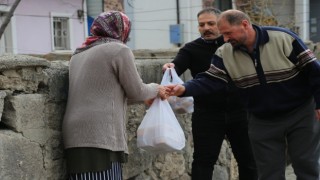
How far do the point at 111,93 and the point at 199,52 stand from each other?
1.46 m

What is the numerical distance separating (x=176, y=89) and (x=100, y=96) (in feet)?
3.28

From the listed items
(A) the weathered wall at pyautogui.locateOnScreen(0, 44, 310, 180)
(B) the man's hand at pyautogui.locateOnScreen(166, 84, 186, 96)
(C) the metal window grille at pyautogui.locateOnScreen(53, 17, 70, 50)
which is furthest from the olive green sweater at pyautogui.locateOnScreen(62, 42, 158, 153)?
(C) the metal window grille at pyautogui.locateOnScreen(53, 17, 70, 50)

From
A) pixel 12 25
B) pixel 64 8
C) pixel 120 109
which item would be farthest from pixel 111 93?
pixel 64 8

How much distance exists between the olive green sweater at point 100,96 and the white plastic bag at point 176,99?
1.04 metres

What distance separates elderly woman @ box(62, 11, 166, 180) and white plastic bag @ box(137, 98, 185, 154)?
1.55 ft

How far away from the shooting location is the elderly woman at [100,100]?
10.0 ft

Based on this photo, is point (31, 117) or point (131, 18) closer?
point (31, 117)

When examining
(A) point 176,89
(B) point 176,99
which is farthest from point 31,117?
(B) point 176,99

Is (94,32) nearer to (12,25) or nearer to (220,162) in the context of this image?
(220,162)

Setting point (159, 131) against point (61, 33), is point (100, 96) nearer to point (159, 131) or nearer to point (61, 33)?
point (159, 131)

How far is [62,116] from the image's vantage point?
3297 mm

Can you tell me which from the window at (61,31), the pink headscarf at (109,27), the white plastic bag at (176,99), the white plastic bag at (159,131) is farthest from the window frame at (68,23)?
the pink headscarf at (109,27)

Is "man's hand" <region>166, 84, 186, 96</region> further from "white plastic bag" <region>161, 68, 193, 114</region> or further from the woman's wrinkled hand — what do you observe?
"white plastic bag" <region>161, 68, 193, 114</region>

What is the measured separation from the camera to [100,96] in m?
3.06
